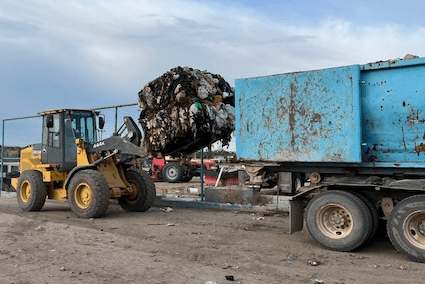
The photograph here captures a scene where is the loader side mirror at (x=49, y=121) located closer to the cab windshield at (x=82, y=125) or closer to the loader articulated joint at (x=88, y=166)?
the cab windshield at (x=82, y=125)

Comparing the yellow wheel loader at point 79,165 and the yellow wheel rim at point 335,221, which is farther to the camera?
the yellow wheel loader at point 79,165

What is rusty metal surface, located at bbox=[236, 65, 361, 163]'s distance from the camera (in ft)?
22.2

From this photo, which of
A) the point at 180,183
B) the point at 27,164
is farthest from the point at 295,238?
the point at 180,183

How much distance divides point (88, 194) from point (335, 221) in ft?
19.1

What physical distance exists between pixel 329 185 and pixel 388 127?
48.8 inches

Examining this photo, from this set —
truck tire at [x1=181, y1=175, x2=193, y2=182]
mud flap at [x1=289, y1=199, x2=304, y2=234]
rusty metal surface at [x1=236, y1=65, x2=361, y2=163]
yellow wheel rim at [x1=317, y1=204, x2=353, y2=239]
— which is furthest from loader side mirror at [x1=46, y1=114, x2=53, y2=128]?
truck tire at [x1=181, y1=175, x2=193, y2=182]

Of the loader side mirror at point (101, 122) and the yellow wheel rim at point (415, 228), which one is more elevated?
the loader side mirror at point (101, 122)

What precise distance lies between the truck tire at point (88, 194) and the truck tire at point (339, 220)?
4.81 metres

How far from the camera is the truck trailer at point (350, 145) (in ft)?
21.0

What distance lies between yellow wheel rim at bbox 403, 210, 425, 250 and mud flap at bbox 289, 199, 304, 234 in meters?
1.76

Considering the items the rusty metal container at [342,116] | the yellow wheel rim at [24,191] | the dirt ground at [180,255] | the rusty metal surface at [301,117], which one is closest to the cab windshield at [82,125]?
the yellow wheel rim at [24,191]

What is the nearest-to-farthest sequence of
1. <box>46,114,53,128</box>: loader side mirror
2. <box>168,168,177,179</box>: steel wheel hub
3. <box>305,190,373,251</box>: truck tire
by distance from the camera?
1. <box>305,190,373,251</box>: truck tire
2. <box>46,114,53,128</box>: loader side mirror
3. <box>168,168,177,179</box>: steel wheel hub

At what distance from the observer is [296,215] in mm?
A: 7508

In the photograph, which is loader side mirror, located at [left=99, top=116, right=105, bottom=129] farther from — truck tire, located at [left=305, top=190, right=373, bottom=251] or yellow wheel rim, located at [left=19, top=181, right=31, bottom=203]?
truck tire, located at [left=305, top=190, right=373, bottom=251]
